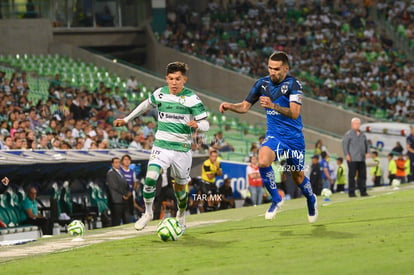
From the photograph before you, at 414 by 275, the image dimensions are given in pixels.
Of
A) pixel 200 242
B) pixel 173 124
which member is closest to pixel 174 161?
pixel 173 124

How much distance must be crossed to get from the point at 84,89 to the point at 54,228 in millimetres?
13376

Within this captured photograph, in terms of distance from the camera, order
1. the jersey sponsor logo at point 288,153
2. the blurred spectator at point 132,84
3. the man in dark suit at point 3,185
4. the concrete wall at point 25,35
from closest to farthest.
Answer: the jersey sponsor logo at point 288,153 → the man in dark suit at point 3,185 → the blurred spectator at point 132,84 → the concrete wall at point 25,35

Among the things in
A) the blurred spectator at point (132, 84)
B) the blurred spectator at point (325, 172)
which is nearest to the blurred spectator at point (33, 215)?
the blurred spectator at point (325, 172)

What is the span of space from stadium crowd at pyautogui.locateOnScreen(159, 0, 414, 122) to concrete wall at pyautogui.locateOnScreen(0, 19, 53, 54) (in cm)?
561

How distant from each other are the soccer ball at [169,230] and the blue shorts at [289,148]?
5.55ft

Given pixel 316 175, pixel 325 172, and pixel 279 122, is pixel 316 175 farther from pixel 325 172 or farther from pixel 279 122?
pixel 279 122

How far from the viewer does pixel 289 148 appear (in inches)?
509

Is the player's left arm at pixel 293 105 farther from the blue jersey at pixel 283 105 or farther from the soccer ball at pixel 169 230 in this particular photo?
the soccer ball at pixel 169 230

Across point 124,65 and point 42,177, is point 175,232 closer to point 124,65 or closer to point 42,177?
point 42,177

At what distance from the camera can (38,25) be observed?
136ft

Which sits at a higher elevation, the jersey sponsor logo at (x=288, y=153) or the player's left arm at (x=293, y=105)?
the player's left arm at (x=293, y=105)

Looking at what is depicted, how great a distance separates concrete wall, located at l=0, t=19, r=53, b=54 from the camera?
1609 inches

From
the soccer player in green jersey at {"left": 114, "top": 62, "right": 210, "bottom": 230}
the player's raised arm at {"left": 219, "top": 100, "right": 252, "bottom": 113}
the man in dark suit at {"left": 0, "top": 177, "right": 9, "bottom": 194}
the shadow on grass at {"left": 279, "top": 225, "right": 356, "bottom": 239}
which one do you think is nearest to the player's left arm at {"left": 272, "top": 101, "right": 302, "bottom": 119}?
the player's raised arm at {"left": 219, "top": 100, "right": 252, "bottom": 113}

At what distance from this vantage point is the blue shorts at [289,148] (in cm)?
1292
